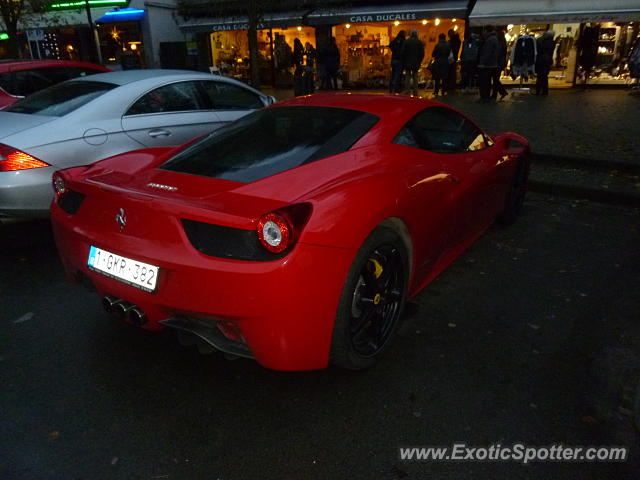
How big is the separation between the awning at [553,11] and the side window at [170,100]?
13.1m

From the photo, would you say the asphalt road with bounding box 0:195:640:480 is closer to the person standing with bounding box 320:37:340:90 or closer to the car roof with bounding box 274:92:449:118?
the car roof with bounding box 274:92:449:118

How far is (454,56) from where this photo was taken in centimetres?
1678

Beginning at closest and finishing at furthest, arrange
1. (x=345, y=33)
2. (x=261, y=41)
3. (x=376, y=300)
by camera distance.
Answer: (x=376, y=300) < (x=345, y=33) < (x=261, y=41)

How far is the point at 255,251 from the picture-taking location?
221 centimetres

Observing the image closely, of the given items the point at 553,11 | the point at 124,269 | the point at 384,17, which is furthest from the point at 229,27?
the point at 124,269

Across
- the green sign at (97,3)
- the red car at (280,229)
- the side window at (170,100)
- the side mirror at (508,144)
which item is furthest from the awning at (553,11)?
the green sign at (97,3)

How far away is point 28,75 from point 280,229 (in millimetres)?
6961

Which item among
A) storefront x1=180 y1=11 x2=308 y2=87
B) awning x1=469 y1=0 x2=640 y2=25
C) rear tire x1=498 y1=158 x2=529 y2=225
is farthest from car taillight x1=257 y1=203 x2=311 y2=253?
storefront x1=180 y1=11 x2=308 y2=87

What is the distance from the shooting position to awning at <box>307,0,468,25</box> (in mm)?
16969

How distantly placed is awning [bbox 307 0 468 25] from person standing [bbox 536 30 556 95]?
3.15 metres

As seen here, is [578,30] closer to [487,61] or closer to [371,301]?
[487,61]

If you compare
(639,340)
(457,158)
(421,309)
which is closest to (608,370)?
(639,340)

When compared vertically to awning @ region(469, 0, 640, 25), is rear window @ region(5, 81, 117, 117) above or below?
below

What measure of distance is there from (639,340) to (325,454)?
6.91 ft
